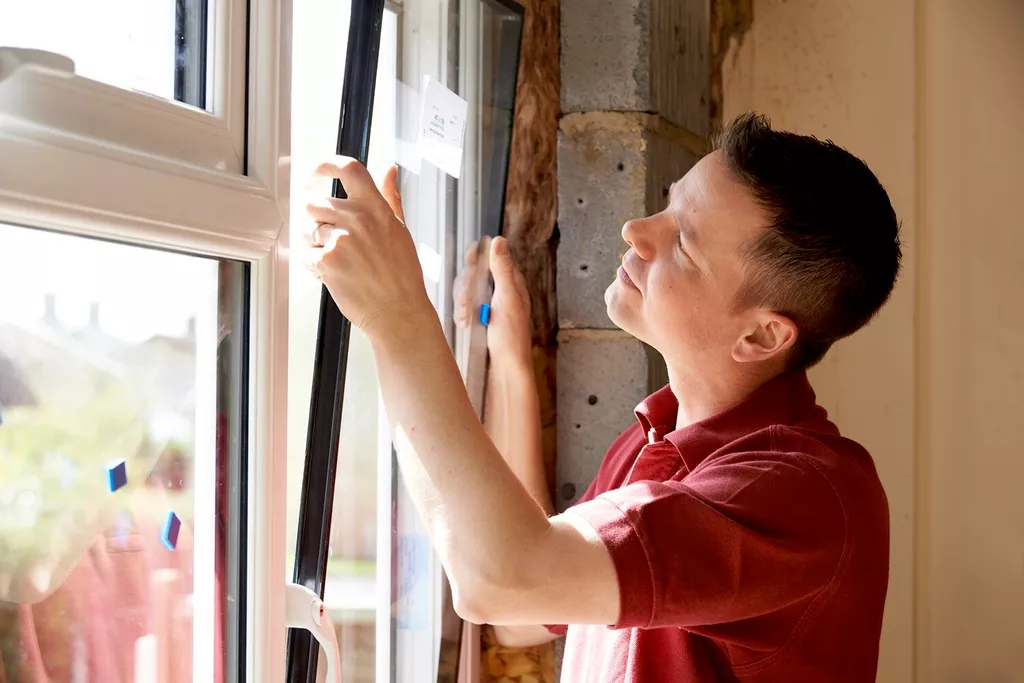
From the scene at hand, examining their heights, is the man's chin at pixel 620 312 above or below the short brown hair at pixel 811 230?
below

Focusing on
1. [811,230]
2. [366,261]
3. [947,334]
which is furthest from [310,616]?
[947,334]

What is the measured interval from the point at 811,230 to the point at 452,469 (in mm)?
578

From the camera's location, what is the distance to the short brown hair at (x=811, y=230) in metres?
1.32

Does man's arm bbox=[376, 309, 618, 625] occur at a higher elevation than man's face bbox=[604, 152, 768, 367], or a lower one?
lower

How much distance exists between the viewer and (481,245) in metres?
1.79

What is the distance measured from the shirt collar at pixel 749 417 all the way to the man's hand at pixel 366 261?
1.40ft

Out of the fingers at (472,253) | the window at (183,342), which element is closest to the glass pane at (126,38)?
the window at (183,342)

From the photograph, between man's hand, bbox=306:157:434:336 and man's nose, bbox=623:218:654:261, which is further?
man's nose, bbox=623:218:654:261

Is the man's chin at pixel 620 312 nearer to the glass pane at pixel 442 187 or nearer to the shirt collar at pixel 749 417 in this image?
the shirt collar at pixel 749 417


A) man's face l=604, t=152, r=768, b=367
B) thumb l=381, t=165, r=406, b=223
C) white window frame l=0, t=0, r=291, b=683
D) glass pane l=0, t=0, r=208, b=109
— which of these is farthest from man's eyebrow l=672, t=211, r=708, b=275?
glass pane l=0, t=0, r=208, b=109

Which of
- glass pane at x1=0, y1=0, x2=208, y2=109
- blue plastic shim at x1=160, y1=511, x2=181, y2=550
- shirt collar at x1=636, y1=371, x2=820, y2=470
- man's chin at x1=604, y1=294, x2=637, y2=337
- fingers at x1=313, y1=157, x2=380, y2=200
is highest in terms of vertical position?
glass pane at x1=0, y1=0, x2=208, y2=109

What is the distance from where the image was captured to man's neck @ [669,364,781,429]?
1.44 m

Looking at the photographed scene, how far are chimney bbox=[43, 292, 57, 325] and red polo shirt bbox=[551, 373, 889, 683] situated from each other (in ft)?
1.85

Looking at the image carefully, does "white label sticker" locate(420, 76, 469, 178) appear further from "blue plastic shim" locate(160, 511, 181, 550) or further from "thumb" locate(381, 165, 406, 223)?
"blue plastic shim" locate(160, 511, 181, 550)
